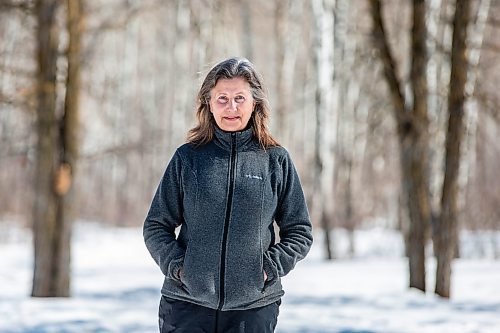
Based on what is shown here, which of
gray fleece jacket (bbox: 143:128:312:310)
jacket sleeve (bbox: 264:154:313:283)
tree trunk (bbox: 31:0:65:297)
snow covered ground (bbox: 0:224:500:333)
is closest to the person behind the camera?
gray fleece jacket (bbox: 143:128:312:310)

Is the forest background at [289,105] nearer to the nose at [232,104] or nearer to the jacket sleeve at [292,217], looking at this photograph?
the nose at [232,104]

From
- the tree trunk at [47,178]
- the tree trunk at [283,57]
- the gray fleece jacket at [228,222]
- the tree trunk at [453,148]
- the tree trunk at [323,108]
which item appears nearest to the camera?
the gray fleece jacket at [228,222]

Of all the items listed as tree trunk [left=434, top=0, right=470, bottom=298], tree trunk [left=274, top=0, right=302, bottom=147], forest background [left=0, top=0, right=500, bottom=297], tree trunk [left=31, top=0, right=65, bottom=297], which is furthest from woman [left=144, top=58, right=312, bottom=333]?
tree trunk [left=274, top=0, right=302, bottom=147]

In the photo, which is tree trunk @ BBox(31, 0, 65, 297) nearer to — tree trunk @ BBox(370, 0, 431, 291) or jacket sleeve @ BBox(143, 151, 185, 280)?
tree trunk @ BBox(370, 0, 431, 291)

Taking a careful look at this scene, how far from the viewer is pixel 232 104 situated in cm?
290

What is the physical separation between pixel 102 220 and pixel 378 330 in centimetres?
2508

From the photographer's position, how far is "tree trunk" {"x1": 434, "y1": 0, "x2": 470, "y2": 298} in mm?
8680

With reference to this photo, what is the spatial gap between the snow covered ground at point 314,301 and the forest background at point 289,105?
751 mm

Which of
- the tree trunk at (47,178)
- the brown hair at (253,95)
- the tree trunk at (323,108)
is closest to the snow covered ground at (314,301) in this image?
the tree trunk at (47,178)

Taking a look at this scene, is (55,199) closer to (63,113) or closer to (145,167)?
(63,113)

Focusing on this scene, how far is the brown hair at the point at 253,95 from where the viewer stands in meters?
2.93

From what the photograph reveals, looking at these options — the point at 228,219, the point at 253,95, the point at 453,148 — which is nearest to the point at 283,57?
the point at 453,148

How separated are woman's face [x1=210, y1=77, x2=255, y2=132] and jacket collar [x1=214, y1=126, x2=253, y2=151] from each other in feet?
0.07

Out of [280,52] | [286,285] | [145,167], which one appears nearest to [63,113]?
[286,285]
